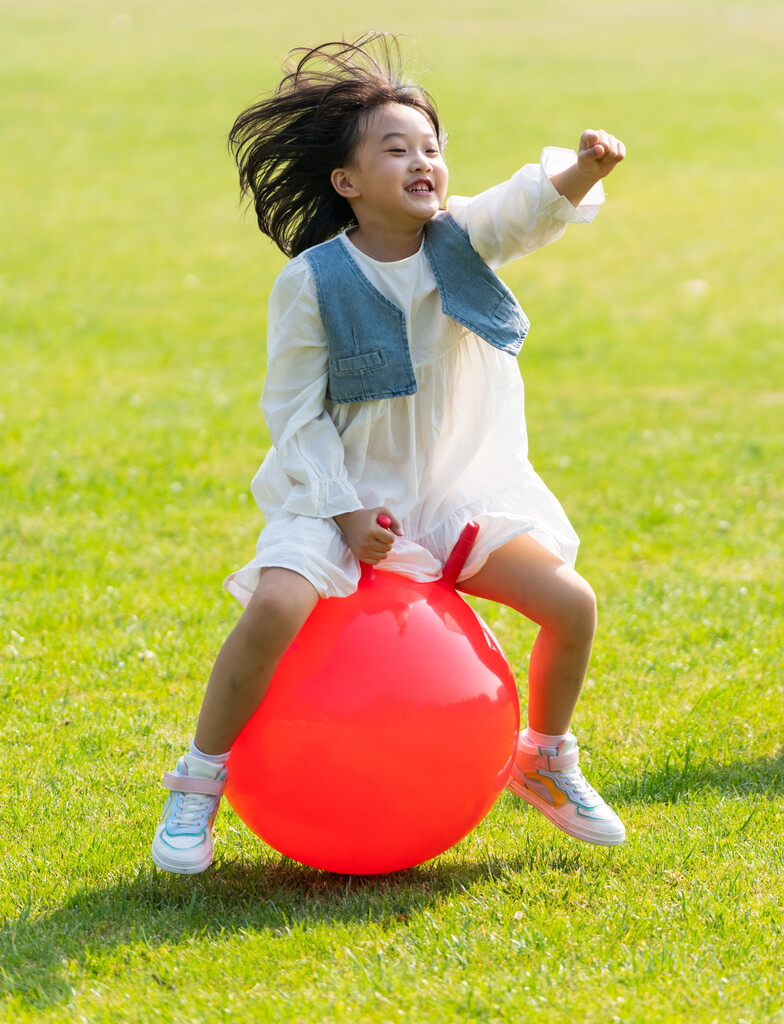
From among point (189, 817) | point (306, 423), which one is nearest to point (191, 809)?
point (189, 817)

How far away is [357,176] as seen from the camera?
12.1ft

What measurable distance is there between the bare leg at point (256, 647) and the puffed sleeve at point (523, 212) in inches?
43.7

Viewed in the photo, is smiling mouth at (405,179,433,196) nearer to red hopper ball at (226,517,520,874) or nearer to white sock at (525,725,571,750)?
red hopper ball at (226,517,520,874)

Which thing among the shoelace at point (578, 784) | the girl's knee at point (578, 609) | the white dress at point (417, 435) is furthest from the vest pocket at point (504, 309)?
the shoelace at point (578, 784)

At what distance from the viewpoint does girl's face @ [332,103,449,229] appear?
11.8 feet

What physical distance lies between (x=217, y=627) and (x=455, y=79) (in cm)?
2057

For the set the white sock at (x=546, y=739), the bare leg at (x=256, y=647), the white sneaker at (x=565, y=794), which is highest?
the bare leg at (x=256, y=647)

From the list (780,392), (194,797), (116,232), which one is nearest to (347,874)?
(194,797)

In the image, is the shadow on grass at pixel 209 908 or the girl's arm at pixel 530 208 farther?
the girl's arm at pixel 530 208

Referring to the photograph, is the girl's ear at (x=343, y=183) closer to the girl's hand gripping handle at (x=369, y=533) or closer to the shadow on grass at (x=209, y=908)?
the girl's hand gripping handle at (x=369, y=533)

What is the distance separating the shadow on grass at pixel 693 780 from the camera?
13.6ft

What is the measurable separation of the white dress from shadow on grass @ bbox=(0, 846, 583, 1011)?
2.70ft

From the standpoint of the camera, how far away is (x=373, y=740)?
11.0 feet

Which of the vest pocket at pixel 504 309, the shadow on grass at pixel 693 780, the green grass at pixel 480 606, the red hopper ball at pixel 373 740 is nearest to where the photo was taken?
the green grass at pixel 480 606
